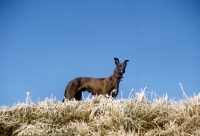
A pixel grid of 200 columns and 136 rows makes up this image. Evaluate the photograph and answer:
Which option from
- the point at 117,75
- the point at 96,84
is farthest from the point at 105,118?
the point at 96,84

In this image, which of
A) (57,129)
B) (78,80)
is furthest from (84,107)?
(78,80)

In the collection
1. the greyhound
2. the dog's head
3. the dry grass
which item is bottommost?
the dry grass

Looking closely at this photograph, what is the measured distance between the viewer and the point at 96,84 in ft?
39.0

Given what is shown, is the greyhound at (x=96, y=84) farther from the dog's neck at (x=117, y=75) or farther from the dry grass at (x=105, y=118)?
the dry grass at (x=105, y=118)

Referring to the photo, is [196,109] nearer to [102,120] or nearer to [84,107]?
[102,120]

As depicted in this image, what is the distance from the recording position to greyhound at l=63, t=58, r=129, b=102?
1141 cm

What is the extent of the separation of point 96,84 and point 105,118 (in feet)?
30.7

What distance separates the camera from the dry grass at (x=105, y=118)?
2.37m

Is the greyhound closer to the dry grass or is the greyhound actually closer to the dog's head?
the dog's head

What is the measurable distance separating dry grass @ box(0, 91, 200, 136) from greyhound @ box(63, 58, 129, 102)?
27.5ft

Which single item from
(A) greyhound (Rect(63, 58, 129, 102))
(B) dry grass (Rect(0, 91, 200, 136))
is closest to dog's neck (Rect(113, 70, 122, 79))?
(A) greyhound (Rect(63, 58, 129, 102))

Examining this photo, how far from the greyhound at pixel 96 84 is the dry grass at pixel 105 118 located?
8.38m

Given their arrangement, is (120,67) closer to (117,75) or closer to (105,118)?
Result: (117,75)

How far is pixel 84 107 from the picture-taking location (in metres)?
2.88
